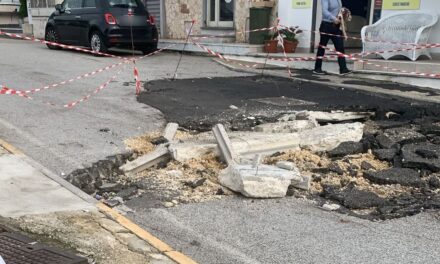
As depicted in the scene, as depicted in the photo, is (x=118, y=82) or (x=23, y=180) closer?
(x=23, y=180)

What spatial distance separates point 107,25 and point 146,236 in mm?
12544

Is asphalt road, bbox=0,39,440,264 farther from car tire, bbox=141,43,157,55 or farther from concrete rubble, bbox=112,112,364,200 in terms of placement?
car tire, bbox=141,43,157,55

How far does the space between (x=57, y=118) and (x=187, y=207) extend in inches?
148

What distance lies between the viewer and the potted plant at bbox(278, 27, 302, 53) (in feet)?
50.3

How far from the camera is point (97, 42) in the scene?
53.3ft

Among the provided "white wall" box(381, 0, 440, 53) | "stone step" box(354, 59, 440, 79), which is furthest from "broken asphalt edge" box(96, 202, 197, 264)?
"white wall" box(381, 0, 440, 53)

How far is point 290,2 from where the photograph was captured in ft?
52.0

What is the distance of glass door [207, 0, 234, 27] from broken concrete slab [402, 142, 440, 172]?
1274cm

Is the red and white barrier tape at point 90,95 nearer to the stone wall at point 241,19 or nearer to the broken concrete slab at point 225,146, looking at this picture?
the broken concrete slab at point 225,146

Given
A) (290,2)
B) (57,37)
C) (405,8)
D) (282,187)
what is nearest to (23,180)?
(282,187)

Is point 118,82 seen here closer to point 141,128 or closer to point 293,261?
point 141,128

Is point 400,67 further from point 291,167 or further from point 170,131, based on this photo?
point 291,167

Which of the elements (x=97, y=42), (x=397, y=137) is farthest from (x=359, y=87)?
(x=97, y=42)

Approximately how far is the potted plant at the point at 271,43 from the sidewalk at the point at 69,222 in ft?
36.8
